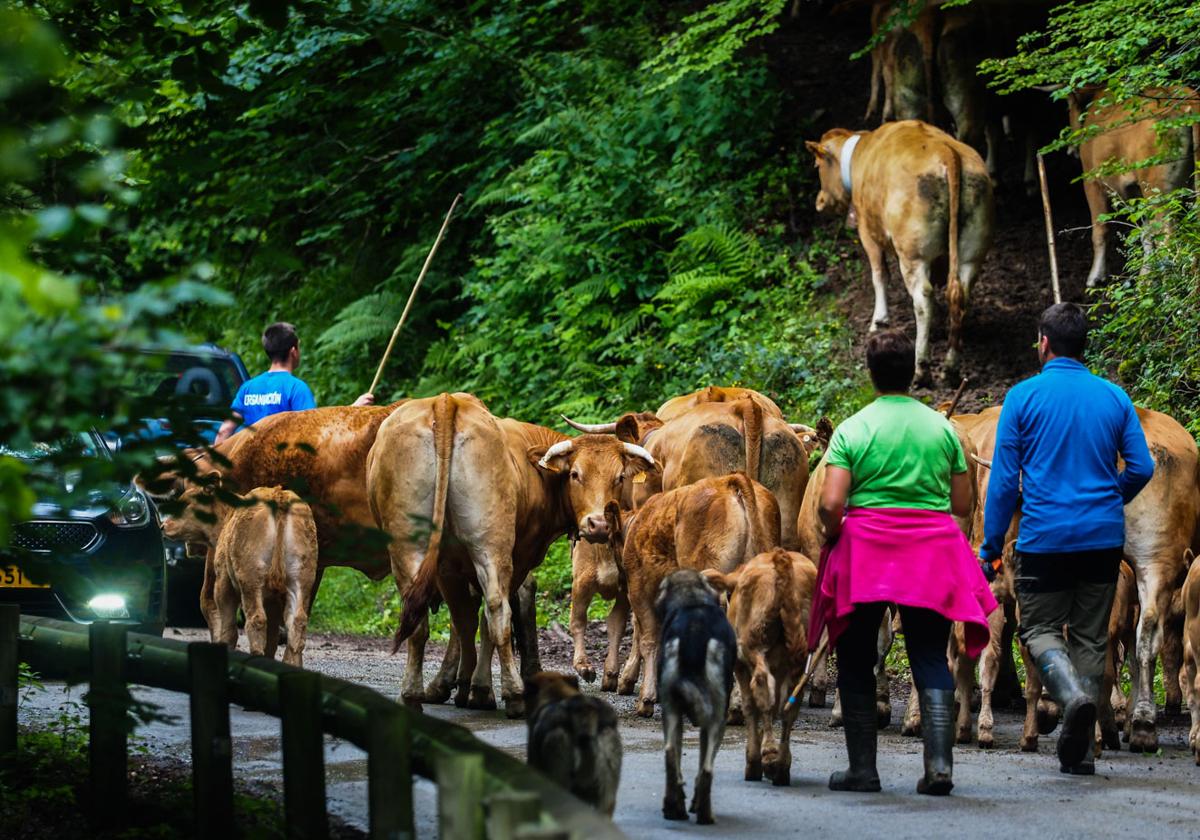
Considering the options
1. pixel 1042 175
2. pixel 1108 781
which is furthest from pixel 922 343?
pixel 1108 781

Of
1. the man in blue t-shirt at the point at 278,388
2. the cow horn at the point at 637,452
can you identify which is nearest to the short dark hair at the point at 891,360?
the cow horn at the point at 637,452

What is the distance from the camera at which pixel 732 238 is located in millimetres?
19766

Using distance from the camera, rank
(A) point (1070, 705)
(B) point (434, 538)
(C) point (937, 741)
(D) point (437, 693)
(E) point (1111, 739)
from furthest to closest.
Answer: (D) point (437, 693) < (B) point (434, 538) < (E) point (1111, 739) < (A) point (1070, 705) < (C) point (937, 741)

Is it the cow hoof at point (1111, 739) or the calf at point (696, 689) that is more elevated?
the calf at point (696, 689)

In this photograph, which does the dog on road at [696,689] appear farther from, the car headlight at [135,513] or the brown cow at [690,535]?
the car headlight at [135,513]

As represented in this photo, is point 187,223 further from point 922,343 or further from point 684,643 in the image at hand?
point 922,343

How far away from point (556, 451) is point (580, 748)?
559 cm

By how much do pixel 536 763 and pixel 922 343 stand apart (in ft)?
36.5

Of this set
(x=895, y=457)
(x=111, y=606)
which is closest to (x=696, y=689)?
(x=895, y=457)

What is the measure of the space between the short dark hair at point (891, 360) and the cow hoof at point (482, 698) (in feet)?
13.6

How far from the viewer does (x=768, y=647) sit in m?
8.05

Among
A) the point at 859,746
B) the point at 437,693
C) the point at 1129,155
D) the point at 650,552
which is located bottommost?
the point at 437,693

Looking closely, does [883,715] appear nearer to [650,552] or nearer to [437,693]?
[650,552]

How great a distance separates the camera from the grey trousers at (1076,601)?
863 cm
